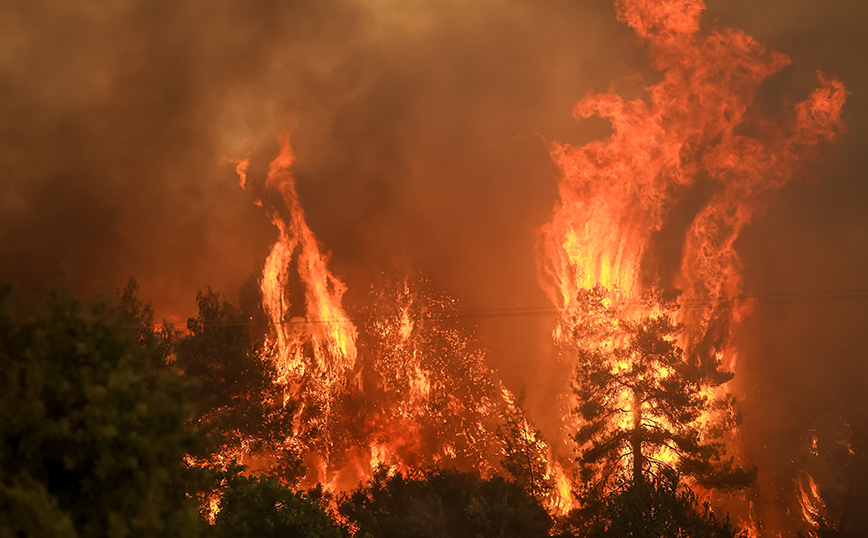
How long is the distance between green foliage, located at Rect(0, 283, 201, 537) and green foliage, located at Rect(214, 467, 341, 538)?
7617 mm

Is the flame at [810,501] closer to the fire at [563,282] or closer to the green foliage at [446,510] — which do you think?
the fire at [563,282]

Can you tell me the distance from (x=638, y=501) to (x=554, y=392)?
2519 centimetres

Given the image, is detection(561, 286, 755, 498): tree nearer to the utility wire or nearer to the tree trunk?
the tree trunk

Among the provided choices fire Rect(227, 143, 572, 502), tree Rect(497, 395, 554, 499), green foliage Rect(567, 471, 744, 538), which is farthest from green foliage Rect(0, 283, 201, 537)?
fire Rect(227, 143, 572, 502)

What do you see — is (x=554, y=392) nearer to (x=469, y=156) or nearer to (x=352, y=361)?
(x=352, y=361)

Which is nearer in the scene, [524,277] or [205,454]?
[205,454]

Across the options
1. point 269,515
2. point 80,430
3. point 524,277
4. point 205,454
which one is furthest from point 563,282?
point 80,430

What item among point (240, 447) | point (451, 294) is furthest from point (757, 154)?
point (240, 447)

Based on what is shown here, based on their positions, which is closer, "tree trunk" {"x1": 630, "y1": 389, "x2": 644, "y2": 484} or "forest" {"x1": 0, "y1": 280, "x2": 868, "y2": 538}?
"forest" {"x1": 0, "y1": 280, "x2": 868, "y2": 538}

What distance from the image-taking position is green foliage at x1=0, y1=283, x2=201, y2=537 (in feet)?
24.2

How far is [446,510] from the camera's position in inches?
867

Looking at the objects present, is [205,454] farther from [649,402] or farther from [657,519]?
[649,402]

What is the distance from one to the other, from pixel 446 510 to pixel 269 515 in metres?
8.32

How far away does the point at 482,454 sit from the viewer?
38.4 meters
